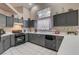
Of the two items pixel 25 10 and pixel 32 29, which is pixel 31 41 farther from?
pixel 25 10

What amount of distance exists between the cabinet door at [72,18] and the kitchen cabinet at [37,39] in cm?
129

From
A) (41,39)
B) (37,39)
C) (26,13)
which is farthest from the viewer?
(26,13)

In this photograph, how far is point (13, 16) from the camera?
16.0 ft

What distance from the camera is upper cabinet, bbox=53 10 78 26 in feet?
10.8

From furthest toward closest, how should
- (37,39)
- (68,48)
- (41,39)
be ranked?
(37,39)
(41,39)
(68,48)

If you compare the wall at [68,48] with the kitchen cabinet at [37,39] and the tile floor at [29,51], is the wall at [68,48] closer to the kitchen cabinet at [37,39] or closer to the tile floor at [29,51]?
the tile floor at [29,51]

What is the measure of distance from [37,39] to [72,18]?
6.57 ft

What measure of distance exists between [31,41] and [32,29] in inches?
26.1

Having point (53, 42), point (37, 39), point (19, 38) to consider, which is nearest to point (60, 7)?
point (53, 42)

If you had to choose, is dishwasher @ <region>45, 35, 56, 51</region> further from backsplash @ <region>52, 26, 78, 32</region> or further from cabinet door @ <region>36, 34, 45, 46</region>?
backsplash @ <region>52, 26, 78, 32</region>

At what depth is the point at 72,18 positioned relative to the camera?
11.0 feet

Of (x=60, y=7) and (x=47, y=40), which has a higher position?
(x=60, y=7)

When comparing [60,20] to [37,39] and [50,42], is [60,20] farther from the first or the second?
[37,39]

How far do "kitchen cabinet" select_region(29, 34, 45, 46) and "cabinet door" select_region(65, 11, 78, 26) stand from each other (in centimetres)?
129
